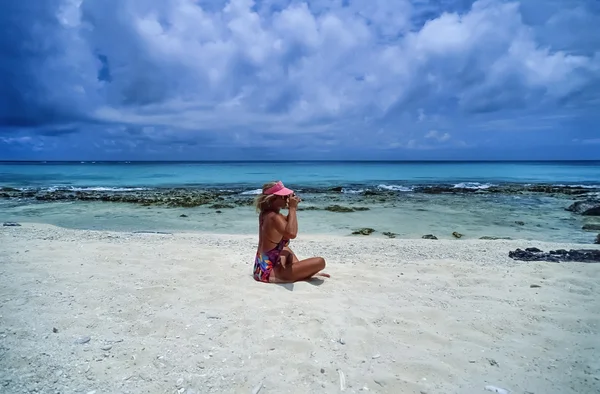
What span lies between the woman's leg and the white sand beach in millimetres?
163

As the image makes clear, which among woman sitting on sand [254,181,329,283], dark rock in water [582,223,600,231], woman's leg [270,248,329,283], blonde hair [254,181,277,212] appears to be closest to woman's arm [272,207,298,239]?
woman sitting on sand [254,181,329,283]

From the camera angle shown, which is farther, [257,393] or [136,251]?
[136,251]

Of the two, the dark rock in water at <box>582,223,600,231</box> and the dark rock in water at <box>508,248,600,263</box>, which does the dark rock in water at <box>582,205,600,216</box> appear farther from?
the dark rock in water at <box>508,248,600,263</box>

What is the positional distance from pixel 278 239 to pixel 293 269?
0.50 metres

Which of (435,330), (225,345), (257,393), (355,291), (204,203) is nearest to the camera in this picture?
(257,393)

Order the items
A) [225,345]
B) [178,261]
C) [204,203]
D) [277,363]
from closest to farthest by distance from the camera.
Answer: [277,363]
[225,345]
[178,261]
[204,203]

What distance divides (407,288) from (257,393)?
10.4ft

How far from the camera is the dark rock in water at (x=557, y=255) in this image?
7188mm

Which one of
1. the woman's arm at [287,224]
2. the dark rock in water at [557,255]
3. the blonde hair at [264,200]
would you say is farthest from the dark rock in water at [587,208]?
the blonde hair at [264,200]

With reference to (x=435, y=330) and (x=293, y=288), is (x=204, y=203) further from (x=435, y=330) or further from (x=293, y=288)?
(x=435, y=330)

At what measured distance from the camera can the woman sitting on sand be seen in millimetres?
5309

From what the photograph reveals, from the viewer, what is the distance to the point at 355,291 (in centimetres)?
529

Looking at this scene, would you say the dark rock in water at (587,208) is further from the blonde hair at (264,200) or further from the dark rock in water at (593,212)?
the blonde hair at (264,200)

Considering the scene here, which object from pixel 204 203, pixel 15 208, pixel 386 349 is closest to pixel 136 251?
pixel 386 349
